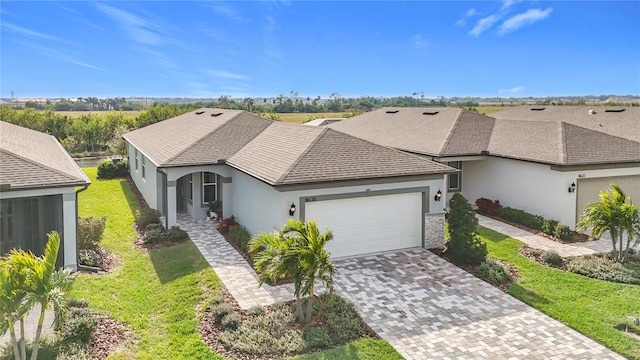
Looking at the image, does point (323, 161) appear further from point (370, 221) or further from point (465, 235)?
point (465, 235)

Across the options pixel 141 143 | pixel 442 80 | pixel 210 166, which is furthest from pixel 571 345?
pixel 442 80

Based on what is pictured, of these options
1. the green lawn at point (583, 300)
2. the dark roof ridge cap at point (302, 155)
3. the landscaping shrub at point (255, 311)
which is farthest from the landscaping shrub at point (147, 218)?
the green lawn at point (583, 300)

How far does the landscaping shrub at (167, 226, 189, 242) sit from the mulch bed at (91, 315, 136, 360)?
6.15m

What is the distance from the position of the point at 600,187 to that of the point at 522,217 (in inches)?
124

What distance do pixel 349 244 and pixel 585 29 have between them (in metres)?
14.5

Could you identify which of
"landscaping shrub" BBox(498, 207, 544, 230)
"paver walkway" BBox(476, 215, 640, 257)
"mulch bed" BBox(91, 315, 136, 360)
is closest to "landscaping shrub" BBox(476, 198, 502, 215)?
"landscaping shrub" BBox(498, 207, 544, 230)

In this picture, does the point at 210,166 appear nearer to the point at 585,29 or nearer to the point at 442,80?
the point at 585,29

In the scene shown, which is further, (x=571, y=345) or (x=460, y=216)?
(x=460, y=216)

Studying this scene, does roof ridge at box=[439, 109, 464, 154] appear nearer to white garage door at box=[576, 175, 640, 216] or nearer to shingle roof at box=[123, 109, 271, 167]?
white garage door at box=[576, 175, 640, 216]

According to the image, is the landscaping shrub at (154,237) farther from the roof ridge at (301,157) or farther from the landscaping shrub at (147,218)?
the roof ridge at (301,157)

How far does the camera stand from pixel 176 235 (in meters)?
17.0

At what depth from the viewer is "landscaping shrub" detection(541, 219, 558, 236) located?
58.4 feet

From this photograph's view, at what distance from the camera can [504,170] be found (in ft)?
69.6

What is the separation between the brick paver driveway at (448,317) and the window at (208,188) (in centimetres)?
808
